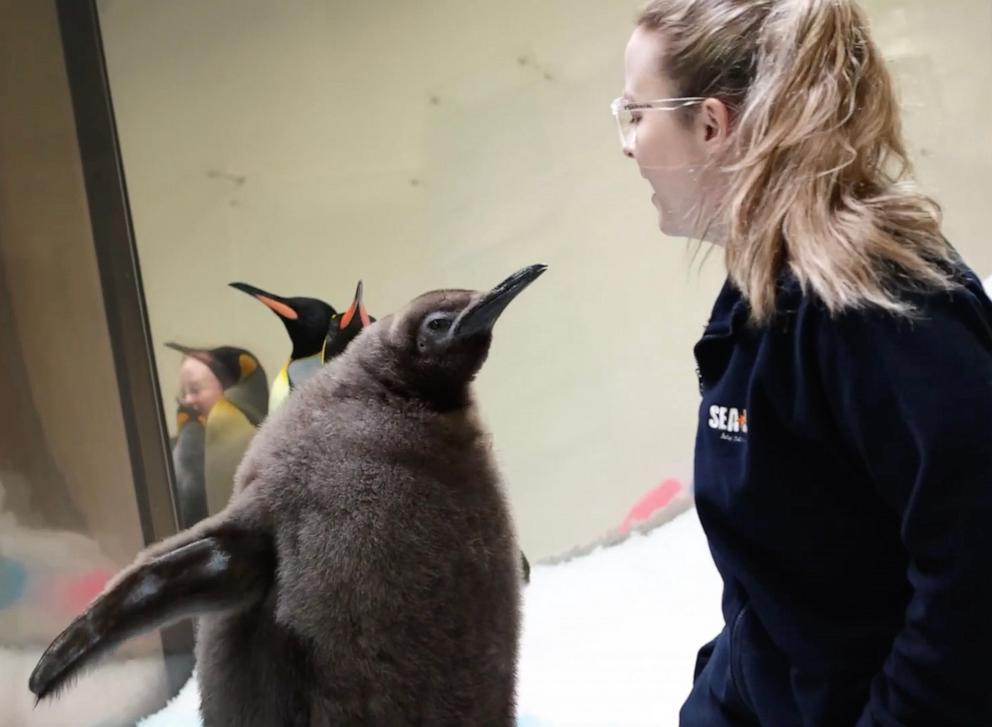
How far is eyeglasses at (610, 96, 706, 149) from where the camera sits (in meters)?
0.78

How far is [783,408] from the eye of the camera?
2.24ft

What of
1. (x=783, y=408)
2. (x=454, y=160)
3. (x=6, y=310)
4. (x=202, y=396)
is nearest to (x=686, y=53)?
(x=783, y=408)

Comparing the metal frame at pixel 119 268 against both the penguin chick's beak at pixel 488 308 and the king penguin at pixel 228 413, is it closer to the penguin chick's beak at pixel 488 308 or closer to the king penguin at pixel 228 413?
the king penguin at pixel 228 413

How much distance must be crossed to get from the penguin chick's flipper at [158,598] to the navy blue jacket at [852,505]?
36 centimetres

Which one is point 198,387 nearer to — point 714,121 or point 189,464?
point 189,464

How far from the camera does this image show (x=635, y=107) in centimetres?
81

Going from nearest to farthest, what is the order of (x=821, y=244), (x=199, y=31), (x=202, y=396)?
1. (x=821, y=244)
2. (x=202, y=396)
3. (x=199, y=31)

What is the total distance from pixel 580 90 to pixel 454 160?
0.95 ft

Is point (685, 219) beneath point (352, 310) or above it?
above

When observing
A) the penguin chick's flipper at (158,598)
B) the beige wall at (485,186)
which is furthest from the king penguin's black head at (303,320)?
the penguin chick's flipper at (158,598)

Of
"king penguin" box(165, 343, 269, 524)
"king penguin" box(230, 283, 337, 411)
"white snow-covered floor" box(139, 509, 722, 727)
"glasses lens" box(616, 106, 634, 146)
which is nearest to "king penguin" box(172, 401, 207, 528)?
"king penguin" box(165, 343, 269, 524)

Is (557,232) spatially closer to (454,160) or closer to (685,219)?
(454,160)

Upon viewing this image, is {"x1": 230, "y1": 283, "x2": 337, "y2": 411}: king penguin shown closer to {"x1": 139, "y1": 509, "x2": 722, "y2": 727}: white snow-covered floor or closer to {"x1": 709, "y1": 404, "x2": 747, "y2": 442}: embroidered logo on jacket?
{"x1": 139, "y1": 509, "x2": 722, "y2": 727}: white snow-covered floor

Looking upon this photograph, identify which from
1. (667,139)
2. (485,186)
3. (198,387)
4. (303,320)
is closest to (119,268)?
(198,387)
